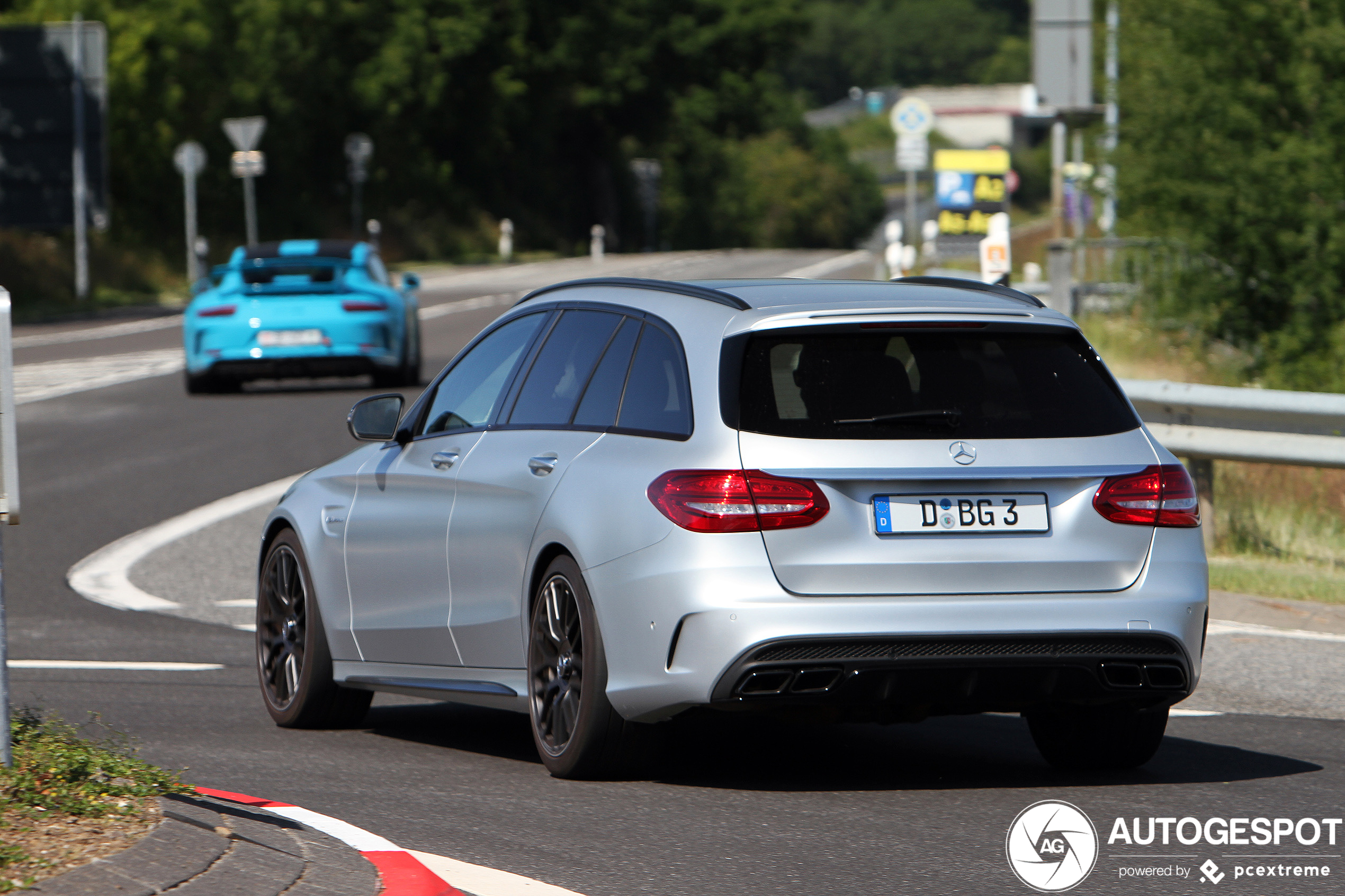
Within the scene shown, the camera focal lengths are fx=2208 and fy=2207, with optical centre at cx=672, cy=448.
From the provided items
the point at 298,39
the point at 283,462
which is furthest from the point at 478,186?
the point at 283,462

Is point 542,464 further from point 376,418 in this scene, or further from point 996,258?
point 996,258

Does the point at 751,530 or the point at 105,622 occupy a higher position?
the point at 751,530

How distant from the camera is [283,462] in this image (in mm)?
16922

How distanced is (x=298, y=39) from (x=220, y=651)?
51461 mm

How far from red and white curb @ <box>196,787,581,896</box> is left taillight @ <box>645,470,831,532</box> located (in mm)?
1162

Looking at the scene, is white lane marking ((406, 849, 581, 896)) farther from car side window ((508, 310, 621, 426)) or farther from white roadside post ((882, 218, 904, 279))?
white roadside post ((882, 218, 904, 279))

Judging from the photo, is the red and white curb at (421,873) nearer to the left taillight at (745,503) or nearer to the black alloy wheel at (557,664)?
the black alloy wheel at (557,664)

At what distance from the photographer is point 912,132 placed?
→ 91.5 ft

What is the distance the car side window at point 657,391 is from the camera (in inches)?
243

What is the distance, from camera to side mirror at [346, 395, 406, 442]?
7.69 metres

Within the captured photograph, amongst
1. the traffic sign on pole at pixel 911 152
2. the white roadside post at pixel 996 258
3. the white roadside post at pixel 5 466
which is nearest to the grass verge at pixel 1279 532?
the white roadside post at pixel 996 258

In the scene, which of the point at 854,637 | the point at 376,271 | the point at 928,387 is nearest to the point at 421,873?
the point at 854,637

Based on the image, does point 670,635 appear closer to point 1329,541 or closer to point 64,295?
point 1329,541

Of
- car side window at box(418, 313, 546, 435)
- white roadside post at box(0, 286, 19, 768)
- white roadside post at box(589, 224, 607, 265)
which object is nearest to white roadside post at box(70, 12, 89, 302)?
white roadside post at box(589, 224, 607, 265)
